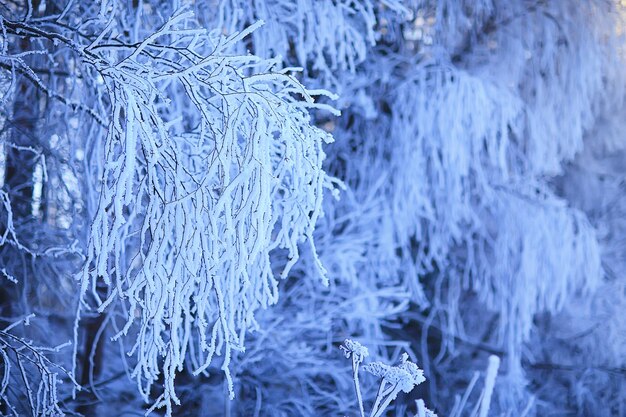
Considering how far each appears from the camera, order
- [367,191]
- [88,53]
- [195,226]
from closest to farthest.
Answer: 1. [195,226]
2. [88,53]
3. [367,191]

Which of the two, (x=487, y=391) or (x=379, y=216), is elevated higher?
(x=379, y=216)

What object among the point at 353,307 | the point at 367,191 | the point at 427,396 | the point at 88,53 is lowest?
the point at 427,396

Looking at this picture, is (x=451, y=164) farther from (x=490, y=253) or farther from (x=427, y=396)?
(x=427, y=396)

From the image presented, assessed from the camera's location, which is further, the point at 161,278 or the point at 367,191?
the point at 367,191

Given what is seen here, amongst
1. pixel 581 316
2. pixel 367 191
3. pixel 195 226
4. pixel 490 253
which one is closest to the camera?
pixel 195 226

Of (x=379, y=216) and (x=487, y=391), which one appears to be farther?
(x=379, y=216)

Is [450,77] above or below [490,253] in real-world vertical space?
above

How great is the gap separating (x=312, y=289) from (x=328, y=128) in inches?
44.7

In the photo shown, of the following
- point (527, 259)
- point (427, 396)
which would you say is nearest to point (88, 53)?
point (527, 259)

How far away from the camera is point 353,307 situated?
15.5 feet

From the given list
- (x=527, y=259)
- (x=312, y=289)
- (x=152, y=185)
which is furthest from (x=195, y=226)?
(x=527, y=259)

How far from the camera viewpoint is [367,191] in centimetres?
503

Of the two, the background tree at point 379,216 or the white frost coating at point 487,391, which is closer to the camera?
the white frost coating at point 487,391

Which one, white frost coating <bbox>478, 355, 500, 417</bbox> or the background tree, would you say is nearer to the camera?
white frost coating <bbox>478, 355, 500, 417</bbox>
